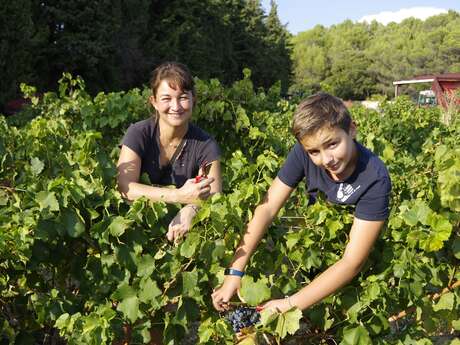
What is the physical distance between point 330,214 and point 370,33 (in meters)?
126

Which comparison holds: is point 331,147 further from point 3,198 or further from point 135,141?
point 3,198

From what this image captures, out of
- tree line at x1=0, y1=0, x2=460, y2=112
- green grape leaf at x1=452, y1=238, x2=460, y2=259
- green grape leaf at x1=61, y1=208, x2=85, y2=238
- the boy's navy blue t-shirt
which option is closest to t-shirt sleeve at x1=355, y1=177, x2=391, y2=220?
the boy's navy blue t-shirt

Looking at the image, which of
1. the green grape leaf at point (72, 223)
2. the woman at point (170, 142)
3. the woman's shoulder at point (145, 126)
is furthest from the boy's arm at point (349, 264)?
the woman's shoulder at point (145, 126)

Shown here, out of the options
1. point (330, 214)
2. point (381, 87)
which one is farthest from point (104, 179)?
point (381, 87)

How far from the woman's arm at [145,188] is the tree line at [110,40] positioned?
49.8 ft

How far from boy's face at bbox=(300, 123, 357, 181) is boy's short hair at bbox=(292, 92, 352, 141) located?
2 centimetres

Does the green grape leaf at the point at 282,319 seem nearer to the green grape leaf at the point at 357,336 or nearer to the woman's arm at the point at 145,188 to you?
the green grape leaf at the point at 357,336

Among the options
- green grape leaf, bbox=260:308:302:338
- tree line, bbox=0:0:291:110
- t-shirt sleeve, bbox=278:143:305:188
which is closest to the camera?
green grape leaf, bbox=260:308:302:338

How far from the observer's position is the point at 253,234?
→ 2105 millimetres

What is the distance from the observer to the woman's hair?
108 inches

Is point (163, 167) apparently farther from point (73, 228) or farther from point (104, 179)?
point (73, 228)

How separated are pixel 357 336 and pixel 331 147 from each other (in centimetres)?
70

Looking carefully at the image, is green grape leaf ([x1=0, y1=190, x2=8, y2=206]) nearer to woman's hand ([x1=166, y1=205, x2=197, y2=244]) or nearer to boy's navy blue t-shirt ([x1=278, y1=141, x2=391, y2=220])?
woman's hand ([x1=166, y1=205, x2=197, y2=244])

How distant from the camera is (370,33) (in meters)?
121
